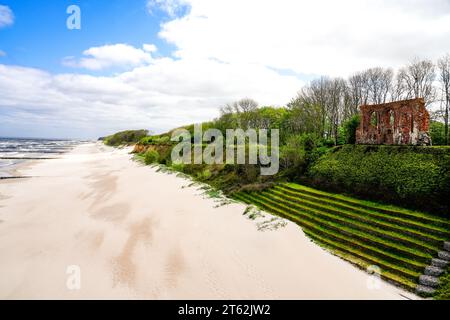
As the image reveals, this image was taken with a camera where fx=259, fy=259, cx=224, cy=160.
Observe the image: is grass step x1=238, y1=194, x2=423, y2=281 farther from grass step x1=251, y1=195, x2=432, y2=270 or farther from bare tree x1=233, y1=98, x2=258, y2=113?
bare tree x1=233, y1=98, x2=258, y2=113

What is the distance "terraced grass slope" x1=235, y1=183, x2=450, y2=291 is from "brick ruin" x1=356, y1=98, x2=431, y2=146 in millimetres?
6458

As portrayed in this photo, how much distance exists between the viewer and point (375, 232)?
12.2 meters

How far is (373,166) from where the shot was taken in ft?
57.3

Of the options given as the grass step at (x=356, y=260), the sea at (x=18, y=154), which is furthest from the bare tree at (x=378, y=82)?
the sea at (x=18, y=154)

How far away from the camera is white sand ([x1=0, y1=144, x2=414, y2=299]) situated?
930 centimetres

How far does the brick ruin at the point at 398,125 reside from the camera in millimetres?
17344

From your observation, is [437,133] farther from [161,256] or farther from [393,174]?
[161,256]

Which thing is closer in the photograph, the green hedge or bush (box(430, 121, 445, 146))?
the green hedge

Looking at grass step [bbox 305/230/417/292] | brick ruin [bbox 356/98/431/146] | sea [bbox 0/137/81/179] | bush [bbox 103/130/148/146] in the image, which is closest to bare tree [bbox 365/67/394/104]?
brick ruin [bbox 356/98/431/146]

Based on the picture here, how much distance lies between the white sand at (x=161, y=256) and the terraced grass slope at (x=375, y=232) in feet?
2.55

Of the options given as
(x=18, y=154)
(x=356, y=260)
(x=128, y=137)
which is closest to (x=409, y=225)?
(x=356, y=260)

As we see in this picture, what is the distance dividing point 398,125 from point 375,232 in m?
9.99
